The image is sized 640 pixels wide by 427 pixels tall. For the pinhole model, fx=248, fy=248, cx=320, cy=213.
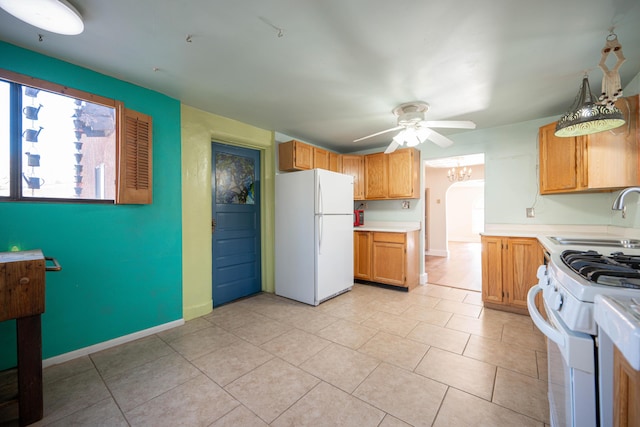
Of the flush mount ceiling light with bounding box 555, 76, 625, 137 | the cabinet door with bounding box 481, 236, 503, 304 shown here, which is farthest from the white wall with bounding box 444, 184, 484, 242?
the flush mount ceiling light with bounding box 555, 76, 625, 137

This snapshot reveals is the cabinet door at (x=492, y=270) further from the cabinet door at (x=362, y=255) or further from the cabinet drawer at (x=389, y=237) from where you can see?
the cabinet door at (x=362, y=255)

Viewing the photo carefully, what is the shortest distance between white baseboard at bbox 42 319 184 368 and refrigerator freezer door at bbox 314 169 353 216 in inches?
81.1

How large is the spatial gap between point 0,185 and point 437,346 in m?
3.62

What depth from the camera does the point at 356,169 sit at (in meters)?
4.56

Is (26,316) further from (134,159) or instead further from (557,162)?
(557,162)

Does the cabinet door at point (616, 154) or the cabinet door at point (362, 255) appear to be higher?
the cabinet door at point (616, 154)

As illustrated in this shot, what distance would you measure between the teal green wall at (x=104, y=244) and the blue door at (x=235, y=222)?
23.4 inches

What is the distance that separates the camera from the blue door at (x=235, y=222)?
128 inches

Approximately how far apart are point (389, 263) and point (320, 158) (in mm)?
2035

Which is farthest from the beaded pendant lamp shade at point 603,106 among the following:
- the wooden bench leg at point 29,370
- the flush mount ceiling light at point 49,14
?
the wooden bench leg at point 29,370

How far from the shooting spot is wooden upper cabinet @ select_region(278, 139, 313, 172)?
12.0 feet

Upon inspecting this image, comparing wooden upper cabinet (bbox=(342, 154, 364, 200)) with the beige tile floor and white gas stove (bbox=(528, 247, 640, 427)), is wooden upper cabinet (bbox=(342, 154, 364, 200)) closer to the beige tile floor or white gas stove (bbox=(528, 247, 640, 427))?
the beige tile floor

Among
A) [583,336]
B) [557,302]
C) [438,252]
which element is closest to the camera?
Result: [583,336]

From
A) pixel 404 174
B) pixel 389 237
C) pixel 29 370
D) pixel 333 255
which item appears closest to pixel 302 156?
pixel 333 255
